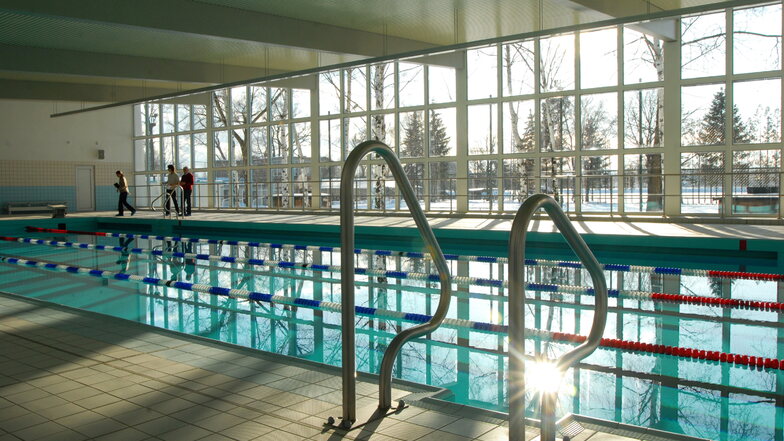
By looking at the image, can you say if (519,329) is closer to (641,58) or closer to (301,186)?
(641,58)

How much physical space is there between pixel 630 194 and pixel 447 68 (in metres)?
4.81

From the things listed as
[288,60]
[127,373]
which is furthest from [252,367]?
[288,60]

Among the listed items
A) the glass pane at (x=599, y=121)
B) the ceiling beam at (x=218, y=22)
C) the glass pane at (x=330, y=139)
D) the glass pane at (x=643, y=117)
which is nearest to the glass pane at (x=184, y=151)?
the glass pane at (x=330, y=139)

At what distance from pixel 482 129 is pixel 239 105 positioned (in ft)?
26.3

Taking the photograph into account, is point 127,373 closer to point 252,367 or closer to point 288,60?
point 252,367

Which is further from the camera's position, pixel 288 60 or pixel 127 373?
pixel 288 60

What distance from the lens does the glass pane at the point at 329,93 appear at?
16203 millimetres

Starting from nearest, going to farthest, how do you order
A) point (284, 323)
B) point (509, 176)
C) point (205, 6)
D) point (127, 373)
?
point (127, 373), point (284, 323), point (205, 6), point (509, 176)

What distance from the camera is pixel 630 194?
38.9 ft

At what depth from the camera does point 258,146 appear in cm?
1788

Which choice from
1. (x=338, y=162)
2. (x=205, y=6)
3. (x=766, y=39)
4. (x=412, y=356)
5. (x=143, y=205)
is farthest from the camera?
(x=143, y=205)

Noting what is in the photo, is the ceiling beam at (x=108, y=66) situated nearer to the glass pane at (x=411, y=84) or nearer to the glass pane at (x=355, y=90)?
the glass pane at (x=355, y=90)

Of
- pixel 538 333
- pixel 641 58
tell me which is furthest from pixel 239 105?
pixel 538 333

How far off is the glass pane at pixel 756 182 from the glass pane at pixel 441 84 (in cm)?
589
